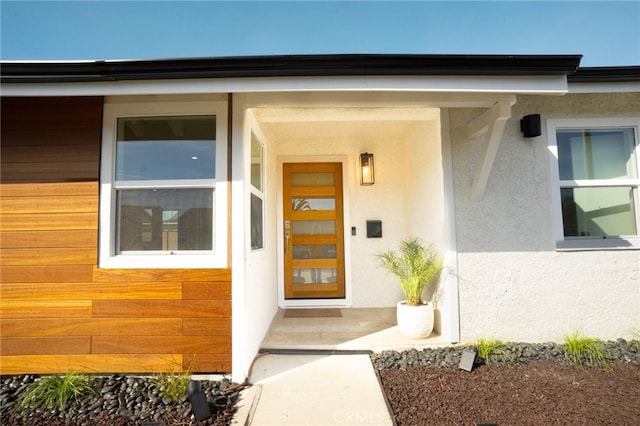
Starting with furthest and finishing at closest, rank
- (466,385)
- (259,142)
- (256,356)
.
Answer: (259,142), (256,356), (466,385)

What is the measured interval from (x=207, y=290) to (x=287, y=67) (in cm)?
193

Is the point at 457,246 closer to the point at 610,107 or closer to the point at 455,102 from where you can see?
the point at 455,102

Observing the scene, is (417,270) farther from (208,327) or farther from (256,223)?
(208,327)

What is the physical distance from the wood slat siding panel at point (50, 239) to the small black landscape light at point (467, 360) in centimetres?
339

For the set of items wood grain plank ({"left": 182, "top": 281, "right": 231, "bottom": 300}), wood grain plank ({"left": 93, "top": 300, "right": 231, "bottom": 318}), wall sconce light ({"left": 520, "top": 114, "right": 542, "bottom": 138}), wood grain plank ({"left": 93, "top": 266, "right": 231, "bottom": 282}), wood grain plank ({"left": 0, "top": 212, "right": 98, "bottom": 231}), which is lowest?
wood grain plank ({"left": 93, "top": 300, "right": 231, "bottom": 318})

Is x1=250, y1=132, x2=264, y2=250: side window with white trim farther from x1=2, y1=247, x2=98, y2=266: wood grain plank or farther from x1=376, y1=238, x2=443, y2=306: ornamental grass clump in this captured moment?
x1=376, y1=238, x2=443, y2=306: ornamental grass clump

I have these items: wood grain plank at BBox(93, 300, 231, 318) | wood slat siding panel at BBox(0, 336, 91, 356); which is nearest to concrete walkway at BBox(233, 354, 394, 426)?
wood grain plank at BBox(93, 300, 231, 318)

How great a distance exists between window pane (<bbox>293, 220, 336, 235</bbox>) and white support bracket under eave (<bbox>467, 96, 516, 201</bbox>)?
2.15 m

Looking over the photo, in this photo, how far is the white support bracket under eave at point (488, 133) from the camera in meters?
2.38

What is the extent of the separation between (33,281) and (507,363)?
4.31 m

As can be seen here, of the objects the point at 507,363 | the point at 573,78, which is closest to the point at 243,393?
the point at 507,363

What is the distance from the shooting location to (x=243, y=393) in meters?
2.21

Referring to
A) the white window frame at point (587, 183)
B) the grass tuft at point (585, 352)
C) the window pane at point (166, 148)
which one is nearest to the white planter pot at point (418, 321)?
the grass tuft at point (585, 352)

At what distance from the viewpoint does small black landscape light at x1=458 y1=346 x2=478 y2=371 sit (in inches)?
95.3
